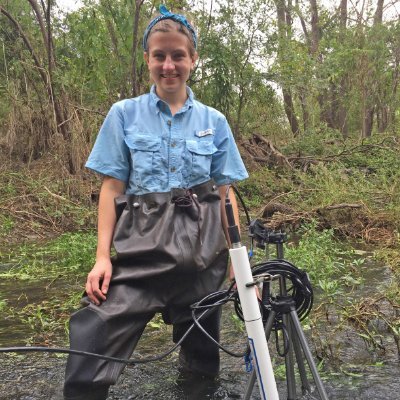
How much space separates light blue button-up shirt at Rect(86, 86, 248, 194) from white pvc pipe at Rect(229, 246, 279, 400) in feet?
2.27

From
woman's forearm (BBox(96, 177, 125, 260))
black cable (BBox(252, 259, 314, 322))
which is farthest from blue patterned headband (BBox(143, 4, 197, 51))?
black cable (BBox(252, 259, 314, 322))

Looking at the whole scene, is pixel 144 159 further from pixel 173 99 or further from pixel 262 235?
pixel 262 235

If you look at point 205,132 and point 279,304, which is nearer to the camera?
point 279,304

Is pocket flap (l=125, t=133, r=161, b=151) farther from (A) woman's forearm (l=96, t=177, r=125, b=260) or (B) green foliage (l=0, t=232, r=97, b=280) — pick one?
(B) green foliage (l=0, t=232, r=97, b=280)

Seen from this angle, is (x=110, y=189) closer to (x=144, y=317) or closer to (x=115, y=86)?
(x=144, y=317)

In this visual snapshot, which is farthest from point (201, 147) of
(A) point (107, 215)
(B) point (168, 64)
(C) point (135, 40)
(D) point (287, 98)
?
(D) point (287, 98)

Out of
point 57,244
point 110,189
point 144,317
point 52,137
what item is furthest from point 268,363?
point 52,137

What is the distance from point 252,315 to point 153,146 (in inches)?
35.9

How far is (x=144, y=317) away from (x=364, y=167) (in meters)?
8.35

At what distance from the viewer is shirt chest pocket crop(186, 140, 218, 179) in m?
2.12

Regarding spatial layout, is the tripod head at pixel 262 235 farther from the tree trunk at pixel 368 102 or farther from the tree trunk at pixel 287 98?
the tree trunk at pixel 368 102

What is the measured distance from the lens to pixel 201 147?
84.9 inches

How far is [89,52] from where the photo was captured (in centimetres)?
971

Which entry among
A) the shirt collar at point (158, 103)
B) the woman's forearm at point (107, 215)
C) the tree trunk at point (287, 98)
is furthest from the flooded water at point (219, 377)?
the tree trunk at point (287, 98)
